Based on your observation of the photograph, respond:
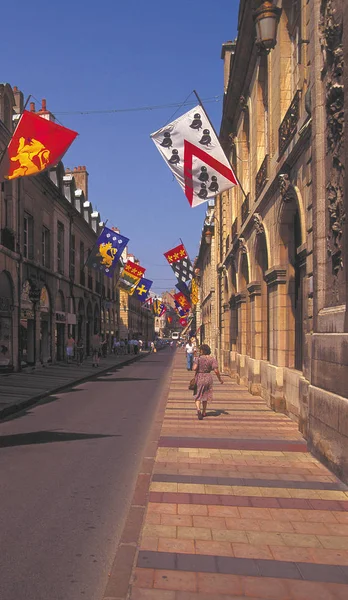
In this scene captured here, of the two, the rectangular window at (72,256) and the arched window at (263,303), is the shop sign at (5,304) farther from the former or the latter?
the rectangular window at (72,256)

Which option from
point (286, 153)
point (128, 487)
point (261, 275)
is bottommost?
point (128, 487)

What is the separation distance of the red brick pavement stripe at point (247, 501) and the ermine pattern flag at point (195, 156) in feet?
25.0

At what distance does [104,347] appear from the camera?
41.6 metres

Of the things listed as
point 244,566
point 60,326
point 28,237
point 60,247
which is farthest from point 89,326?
point 244,566

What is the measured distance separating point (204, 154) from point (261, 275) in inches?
173

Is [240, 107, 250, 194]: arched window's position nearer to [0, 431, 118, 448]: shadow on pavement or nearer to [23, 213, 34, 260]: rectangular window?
[23, 213, 34, 260]: rectangular window

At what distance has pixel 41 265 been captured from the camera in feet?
84.3

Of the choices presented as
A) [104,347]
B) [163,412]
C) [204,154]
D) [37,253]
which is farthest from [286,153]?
[104,347]

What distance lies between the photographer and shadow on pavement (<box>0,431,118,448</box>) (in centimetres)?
870

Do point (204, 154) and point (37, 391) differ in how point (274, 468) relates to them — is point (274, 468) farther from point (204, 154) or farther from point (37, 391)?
point (37, 391)

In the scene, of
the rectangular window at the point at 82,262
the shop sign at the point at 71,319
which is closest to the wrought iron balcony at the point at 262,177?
the shop sign at the point at 71,319

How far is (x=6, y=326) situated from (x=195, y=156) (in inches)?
486

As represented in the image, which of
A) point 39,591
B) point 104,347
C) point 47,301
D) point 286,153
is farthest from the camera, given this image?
point 104,347

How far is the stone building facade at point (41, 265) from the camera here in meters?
21.2
